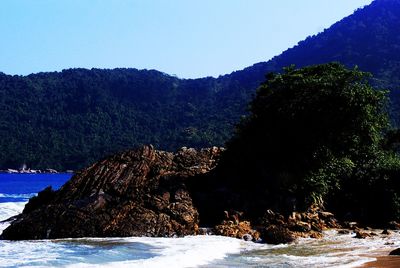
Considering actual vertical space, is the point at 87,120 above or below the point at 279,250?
above

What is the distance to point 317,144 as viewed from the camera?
26.2 meters

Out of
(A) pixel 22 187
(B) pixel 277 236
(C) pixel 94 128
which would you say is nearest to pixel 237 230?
(B) pixel 277 236

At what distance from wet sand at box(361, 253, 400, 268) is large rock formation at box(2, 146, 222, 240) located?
30.0ft

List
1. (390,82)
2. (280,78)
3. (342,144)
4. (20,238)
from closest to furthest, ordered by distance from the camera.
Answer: (20,238) < (342,144) < (280,78) < (390,82)

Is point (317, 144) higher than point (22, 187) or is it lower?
lower

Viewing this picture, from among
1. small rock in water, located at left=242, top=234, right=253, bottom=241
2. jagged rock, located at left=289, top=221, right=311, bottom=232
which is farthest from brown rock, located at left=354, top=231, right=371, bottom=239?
small rock in water, located at left=242, top=234, right=253, bottom=241

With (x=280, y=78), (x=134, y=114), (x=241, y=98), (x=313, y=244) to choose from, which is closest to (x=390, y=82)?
(x=241, y=98)

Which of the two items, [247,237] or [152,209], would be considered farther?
[152,209]

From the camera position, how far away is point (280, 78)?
29328 millimetres

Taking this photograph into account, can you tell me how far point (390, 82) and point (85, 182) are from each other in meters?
120

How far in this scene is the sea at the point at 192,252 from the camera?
15797 mm

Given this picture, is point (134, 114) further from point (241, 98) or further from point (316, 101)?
point (316, 101)

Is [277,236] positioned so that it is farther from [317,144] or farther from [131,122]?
[131,122]

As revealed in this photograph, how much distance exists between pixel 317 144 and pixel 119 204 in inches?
401
